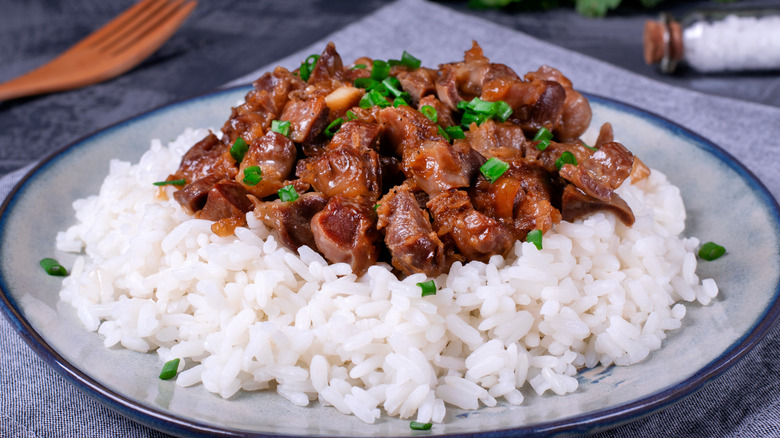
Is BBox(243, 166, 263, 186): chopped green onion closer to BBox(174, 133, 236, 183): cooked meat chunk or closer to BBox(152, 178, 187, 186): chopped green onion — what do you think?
BBox(174, 133, 236, 183): cooked meat chunk

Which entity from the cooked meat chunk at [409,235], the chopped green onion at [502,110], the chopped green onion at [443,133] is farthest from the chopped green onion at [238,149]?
the chopped green onion at [502,110]

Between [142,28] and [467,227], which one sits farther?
[142,28]

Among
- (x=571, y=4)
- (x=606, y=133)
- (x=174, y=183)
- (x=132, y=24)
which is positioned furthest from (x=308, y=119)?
(x=571, y=4)

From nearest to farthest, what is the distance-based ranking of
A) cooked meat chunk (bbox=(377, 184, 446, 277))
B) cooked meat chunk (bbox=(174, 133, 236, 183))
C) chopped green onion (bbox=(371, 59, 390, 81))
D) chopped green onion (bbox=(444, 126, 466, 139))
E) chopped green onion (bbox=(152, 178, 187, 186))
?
cooked meat chunk (bbox=(377, 184, 446, 277)) < chopped green onion (bbox=(444, 126, 466, 139)) < cooked meat chunk (bbox=(174, 133, 236, 183)) < chopped green onion (bbox=(152, 178, 187, 186)) < chopped green onion (bbox=(371, 59, 390, 81))

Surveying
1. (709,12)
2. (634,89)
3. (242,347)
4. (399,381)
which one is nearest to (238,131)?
(242,347)

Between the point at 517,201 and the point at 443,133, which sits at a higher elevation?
the point at 443,133

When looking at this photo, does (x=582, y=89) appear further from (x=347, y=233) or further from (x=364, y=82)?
(x=347, y=233)

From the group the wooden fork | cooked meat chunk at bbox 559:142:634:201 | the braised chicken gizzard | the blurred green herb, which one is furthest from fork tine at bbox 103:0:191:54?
cooked meat chunk at bbox 559:142:634:201
